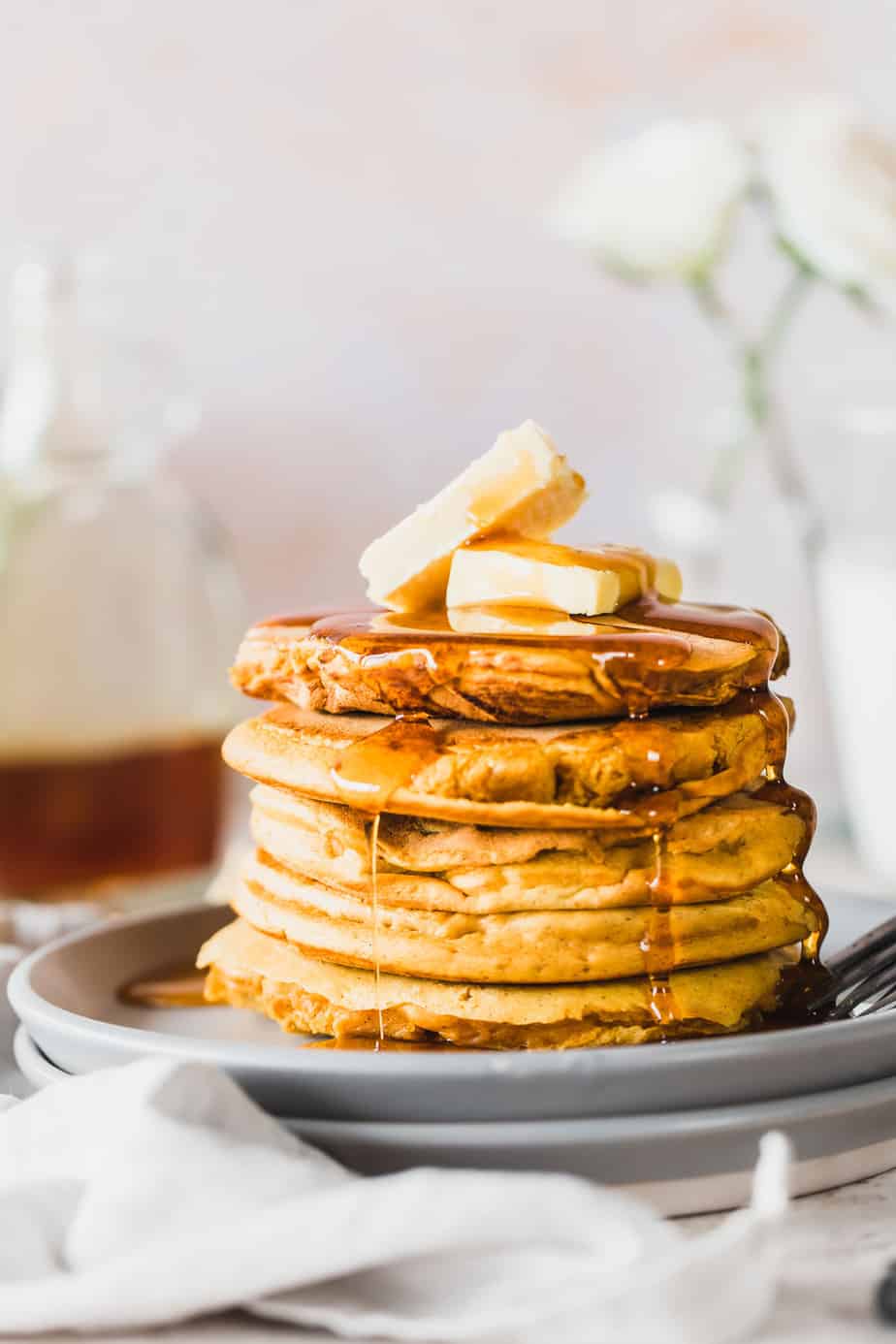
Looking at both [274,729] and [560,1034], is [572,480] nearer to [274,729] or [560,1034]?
[274,729]

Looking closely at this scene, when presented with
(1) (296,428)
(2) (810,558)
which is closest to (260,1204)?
(2) (810,558)

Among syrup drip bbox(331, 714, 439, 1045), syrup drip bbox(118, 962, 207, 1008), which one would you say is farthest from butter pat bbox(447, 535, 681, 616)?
syrup drip bbox(118, 962, 207, 1008)

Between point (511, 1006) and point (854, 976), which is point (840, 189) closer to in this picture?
point (854, 976)

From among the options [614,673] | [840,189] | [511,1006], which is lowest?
[511,1006]

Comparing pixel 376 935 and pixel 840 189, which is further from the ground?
pixel 840 189

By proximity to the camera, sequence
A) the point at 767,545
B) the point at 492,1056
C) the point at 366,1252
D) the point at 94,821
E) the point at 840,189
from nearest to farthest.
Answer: the point at 366,1252 < the point at 492,1056 < the point at 840,189 < the point at 94,821 < the point at 767,545

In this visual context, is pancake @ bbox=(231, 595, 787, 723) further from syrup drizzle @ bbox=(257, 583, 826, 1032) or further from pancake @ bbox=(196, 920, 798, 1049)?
pancake @ bbox=(196, 920, 798, 1049)

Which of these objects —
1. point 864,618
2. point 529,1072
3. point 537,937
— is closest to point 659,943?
point 537,937
